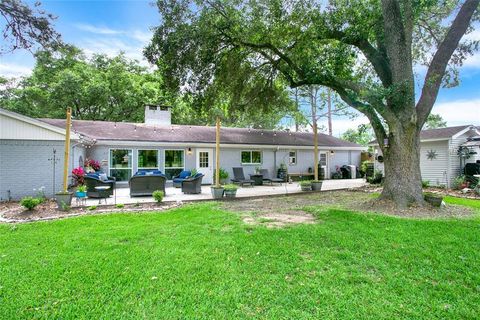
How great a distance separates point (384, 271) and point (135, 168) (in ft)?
45.3

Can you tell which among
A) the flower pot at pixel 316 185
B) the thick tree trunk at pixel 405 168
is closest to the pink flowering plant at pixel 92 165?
the flower pot at pixel 316 185

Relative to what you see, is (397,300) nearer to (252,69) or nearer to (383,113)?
(383,113)

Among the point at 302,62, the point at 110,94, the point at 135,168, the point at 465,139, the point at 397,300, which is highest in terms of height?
the point at 110,94

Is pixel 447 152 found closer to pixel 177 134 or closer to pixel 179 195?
pixel 179 195

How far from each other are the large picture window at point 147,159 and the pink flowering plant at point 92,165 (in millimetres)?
2129

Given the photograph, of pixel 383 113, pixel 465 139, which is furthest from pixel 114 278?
pixel 465 139

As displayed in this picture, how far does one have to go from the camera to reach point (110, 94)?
2436cm

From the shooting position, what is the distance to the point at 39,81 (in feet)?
78.6

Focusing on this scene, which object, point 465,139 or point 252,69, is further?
point 465,139

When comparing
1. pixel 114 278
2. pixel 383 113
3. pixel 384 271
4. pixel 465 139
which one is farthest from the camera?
pixel 465 139

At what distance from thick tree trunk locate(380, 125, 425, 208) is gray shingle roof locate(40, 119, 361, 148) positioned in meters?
9.90

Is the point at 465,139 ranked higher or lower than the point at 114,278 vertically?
higher

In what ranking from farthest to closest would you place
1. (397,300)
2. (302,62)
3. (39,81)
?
1. (39,81)
2. (302,62)
3. (397,300)

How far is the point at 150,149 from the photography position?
51.3 ft
